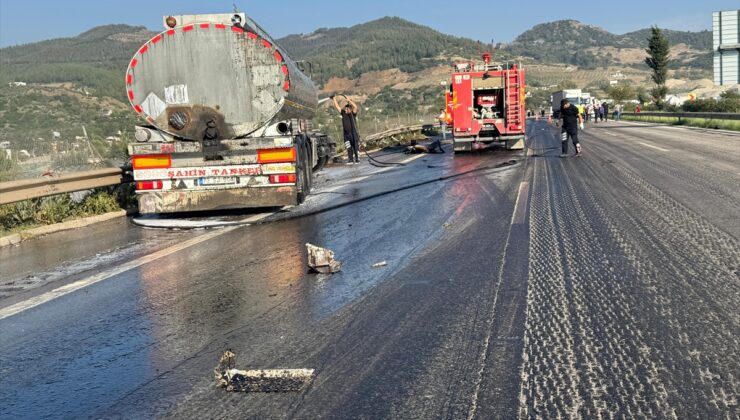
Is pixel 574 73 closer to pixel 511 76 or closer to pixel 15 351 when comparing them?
pixel 511 76

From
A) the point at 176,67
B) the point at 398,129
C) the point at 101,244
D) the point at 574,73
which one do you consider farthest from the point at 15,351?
the point at 574,73

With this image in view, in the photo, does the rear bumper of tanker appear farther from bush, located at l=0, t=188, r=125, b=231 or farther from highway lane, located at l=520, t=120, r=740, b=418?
highway lane, located at l=520, t=120, r=740, b=418

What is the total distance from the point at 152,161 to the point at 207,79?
1.56m

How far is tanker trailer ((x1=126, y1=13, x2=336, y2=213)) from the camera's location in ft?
33.8

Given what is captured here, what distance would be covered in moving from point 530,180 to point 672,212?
4.51 metres

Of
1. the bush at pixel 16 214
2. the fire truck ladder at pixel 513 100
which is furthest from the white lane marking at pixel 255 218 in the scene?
the fire truck ladder at pixel 513 100

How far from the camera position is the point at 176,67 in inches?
405

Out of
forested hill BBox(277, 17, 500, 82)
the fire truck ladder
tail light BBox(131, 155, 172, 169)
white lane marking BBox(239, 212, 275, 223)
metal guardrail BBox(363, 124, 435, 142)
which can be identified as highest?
forested hill BBox(277, 17, 500, 82)

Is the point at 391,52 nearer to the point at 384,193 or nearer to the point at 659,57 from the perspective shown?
the point at 659,57

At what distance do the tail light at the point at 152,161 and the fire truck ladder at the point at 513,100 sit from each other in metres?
14.0

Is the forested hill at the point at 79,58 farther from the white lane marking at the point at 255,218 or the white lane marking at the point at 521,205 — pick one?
the white lane marking at the point at 521,205

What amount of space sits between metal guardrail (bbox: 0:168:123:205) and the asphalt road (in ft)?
2.97

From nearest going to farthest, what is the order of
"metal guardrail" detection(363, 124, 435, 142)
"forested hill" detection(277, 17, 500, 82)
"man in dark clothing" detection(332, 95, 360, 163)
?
"man in dark clothing" detection(332, 95, 360, 163) < "metal guardrail" detection(363, 124, 435, 142) < "forested hill" detection(277, 17, 500, 82)

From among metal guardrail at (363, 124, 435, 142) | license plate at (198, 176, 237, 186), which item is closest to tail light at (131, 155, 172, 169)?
license plate at (198, 176, 237, 186)
